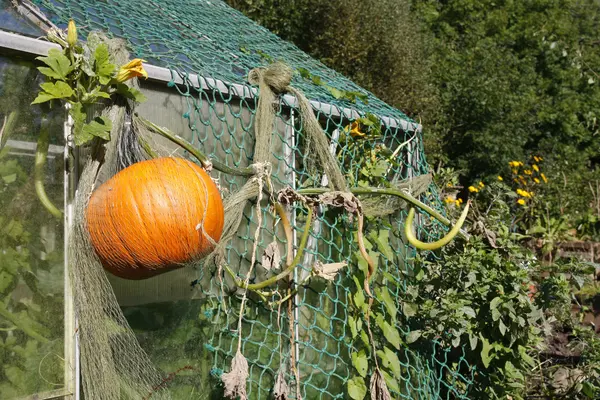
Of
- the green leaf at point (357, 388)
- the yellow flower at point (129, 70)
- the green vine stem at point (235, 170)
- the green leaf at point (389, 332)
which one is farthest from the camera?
the green leaf at point (389, 332)

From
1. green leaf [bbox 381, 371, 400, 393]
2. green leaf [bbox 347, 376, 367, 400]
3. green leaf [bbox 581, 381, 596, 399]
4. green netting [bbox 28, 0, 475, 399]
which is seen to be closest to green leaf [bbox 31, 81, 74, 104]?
green netting [bbox 28, 0, 475, 399]

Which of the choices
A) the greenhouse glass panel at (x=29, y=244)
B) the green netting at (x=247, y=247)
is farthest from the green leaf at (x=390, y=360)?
the greenhouse glass panel at (x=29, y=244)

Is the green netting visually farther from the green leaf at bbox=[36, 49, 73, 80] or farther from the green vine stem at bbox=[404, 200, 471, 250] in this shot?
the green leaf at bbox=[36, 49, 73, 80]

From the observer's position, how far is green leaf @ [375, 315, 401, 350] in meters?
2.77

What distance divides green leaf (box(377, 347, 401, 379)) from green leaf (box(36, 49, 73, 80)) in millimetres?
1540

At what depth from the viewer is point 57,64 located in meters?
1.81

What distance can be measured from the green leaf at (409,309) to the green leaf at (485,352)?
0.90ft

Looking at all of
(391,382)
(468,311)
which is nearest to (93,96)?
(391,382)

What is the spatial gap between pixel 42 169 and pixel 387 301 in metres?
1.45

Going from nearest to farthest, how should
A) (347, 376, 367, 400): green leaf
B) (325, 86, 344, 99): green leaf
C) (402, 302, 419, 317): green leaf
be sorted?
(347, 376, 367, 400): green leaf → (402, 302, 419, 317): green leaf → (325, 86, 344, 99): green leaf

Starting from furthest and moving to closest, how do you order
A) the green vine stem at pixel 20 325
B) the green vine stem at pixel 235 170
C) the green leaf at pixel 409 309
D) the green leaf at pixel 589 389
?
the green leaf at pixel 589 389
the green leaf at pixel 409 309
the green vine stem at pixel 235 170
the green vine stem at pixel 20 325

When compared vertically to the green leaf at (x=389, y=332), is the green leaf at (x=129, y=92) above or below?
above

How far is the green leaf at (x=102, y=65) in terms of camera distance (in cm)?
185

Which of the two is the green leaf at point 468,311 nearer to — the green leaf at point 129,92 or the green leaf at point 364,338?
the green leaf at point 364,338
